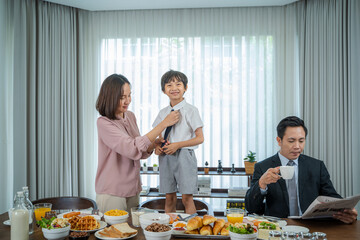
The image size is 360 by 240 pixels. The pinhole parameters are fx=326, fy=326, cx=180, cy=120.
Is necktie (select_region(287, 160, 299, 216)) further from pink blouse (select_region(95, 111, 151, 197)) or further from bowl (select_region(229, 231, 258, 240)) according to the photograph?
pink blouse (select_region(95, 111, 151, 197))

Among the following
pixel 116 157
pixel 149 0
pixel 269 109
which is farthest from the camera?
pixel 269 109

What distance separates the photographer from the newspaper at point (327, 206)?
1.71 metres

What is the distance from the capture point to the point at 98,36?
4.57m

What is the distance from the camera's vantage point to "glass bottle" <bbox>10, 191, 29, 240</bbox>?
1519 millimetres

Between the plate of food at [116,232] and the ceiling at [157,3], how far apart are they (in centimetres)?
317

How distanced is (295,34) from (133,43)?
2.17 meters

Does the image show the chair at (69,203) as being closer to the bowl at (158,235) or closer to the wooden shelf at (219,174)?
the bowl at (158,235)

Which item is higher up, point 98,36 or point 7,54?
point 98,36

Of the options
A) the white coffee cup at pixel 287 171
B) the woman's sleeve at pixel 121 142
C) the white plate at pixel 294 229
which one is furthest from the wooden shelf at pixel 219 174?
the white plate at pixel 294 229

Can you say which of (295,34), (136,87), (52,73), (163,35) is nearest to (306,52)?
(295,34)

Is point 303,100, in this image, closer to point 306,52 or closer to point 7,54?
point 306,52

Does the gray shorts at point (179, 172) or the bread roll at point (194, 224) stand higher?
the gray shorts at point (179, 172)

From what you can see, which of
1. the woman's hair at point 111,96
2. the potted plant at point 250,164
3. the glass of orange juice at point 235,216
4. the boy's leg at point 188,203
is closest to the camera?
the glass of orange juice at point 235,216

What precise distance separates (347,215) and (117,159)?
1423mm
